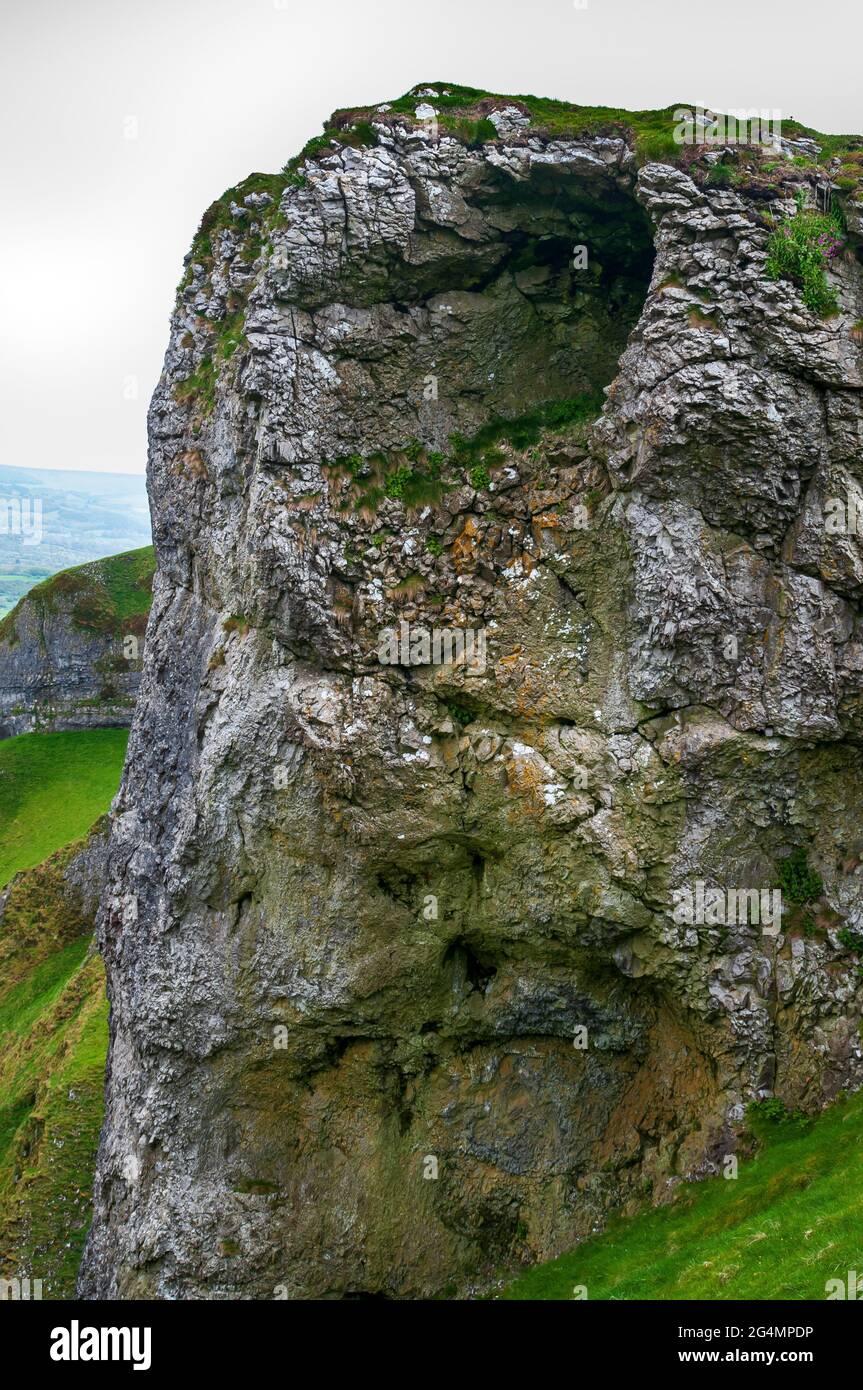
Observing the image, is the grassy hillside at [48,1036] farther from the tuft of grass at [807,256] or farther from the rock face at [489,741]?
the tuft of grass at [807,256]

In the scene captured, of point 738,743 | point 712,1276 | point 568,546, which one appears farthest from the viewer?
point 568,546

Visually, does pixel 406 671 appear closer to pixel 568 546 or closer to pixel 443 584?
pixel 443 584

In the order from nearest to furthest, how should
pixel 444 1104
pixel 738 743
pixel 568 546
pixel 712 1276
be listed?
pixel 712 1276, pixel 738 743, pixel 568 546, pixel 444 1104

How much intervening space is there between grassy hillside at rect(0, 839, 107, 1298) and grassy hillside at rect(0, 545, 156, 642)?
2648 centimetres

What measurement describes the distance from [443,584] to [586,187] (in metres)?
11.7

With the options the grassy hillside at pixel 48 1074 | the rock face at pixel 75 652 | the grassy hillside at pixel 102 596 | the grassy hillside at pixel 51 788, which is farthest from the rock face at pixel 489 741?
the grassy hillside at pixel 102 596

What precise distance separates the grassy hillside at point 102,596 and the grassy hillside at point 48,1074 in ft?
86.9

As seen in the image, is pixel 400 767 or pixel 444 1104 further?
pixel 444 1104

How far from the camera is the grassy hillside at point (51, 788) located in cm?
6122

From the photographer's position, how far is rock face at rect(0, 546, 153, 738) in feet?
242

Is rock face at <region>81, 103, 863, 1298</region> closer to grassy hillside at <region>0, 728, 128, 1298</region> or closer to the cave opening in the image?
the cave opening

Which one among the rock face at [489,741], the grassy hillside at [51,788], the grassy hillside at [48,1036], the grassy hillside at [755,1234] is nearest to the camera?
the grassy hillside at [755,1234]
